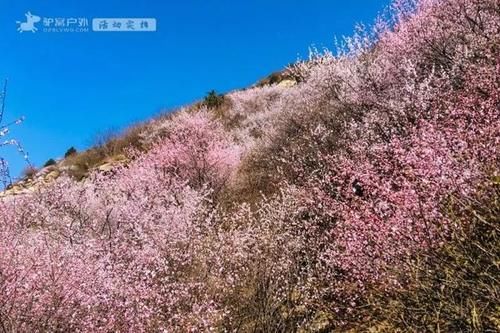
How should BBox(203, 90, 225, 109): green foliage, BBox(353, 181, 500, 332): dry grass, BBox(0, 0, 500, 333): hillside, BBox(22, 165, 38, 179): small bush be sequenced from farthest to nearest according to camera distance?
BBox(203, 90, 225, 109): green foliage → BBox(22, 165, 38, 179): small bush → BBox(0, 0, 500, 333): hillside → BBox(353, 181, 500, 332): dry grass

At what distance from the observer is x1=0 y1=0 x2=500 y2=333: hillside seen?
579cm

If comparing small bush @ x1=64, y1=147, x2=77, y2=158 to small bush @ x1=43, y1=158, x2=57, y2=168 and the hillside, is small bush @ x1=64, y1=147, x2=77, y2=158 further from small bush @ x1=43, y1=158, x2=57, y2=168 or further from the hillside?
the hillside

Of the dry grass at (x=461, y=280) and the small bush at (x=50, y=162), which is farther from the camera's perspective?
the small bush at (x=50, y=162)

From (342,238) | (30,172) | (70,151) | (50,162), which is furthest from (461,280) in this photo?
(70,151)

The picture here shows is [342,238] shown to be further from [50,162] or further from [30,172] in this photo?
[50,162]

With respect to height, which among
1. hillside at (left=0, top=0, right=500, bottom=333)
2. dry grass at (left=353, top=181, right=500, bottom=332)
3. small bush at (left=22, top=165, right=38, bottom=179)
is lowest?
dry grass at (left=353, top=181, right=500, bottom=332)

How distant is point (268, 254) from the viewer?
29.7 ft

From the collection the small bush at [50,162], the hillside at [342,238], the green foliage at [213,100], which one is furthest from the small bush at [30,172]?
the green foliage at [213,100]

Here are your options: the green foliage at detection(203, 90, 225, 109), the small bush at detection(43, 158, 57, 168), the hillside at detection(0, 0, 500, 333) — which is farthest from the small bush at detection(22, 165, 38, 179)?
the green foliage at detection(203, 90, 225, 109)

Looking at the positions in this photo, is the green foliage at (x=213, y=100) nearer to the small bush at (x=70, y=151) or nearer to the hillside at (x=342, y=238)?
the small bush at (x=70, y=151)

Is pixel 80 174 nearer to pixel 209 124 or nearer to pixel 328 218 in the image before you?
pixel 209 124

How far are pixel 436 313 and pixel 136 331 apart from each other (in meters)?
3.71

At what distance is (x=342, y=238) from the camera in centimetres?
757

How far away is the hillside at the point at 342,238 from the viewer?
5.79m
